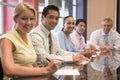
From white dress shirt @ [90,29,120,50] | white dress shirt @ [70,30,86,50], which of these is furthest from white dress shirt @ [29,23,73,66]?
white dress shirt @ [90,29,120,50]

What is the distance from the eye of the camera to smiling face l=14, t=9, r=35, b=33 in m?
1.75

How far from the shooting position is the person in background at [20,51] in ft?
4.85

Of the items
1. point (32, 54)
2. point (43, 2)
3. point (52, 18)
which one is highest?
point (43, 2)

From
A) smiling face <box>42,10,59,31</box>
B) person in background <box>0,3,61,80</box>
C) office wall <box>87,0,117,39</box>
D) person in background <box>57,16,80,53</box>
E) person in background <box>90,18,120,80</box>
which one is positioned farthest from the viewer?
office wall <box>87,0,117,39</box>

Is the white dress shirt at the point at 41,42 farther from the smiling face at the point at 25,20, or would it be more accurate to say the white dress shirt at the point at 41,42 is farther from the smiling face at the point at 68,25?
the smiling face at the point at 68,25

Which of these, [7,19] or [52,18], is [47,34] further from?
[7,19]

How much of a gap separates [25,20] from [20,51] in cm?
24

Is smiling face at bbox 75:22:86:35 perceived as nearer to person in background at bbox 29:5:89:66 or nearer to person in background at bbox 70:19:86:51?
person in background at bbox 70:19:86:51

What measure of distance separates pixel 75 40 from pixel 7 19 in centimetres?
130

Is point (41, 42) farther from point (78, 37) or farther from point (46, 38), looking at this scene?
point (78, 37)

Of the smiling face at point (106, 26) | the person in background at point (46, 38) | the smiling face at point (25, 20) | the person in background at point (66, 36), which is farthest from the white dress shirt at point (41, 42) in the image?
the smiling face at point (106, 26)

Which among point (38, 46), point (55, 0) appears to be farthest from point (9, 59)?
point (55, 0)

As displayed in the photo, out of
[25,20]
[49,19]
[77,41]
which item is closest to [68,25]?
[77,41]

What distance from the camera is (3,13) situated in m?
3.64
